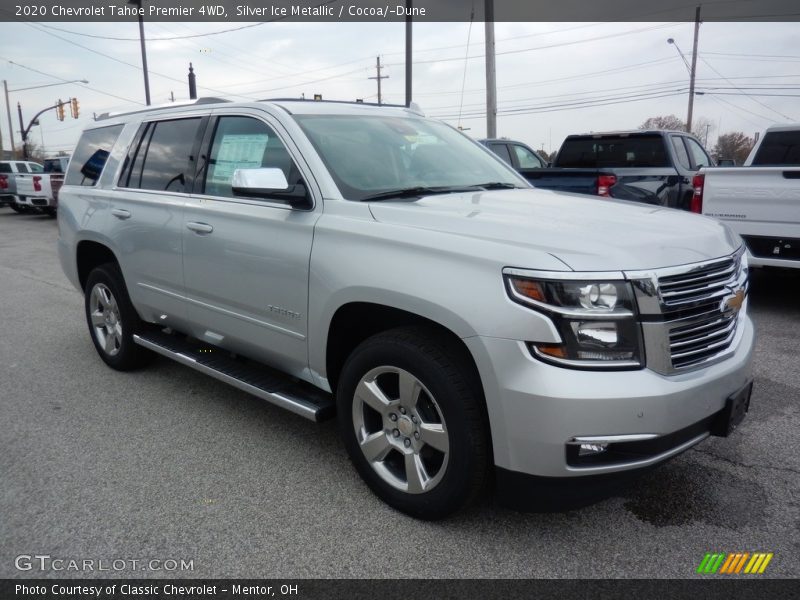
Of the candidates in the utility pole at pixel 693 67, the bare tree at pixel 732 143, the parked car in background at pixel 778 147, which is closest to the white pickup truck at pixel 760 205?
the parked car in background at pixel 778 147

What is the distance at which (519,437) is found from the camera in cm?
238

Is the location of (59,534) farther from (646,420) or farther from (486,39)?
(486,39)

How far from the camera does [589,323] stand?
2.32m

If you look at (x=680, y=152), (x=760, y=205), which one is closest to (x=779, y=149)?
(x=680, y=152)

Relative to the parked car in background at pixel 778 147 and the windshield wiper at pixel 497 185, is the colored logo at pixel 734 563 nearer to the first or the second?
the windshield wiper at pixel 497 185

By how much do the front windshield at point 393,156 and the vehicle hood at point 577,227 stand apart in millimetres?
266

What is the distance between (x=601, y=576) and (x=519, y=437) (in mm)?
680

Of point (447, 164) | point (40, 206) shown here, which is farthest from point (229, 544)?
point (40, 206)

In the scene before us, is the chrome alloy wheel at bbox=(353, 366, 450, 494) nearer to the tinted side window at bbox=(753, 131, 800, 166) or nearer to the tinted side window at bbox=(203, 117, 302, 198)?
the tinted side window at bbox=(203, 117, 302, 198)

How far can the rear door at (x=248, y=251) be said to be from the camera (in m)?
3.23

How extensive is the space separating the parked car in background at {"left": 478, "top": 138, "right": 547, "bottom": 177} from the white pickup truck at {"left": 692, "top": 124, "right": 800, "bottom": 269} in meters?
4.58

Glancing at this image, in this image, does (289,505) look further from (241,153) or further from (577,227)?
(241,153)

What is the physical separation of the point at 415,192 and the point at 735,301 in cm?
162

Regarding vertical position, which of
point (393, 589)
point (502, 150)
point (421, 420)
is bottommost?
point (393, 589)
